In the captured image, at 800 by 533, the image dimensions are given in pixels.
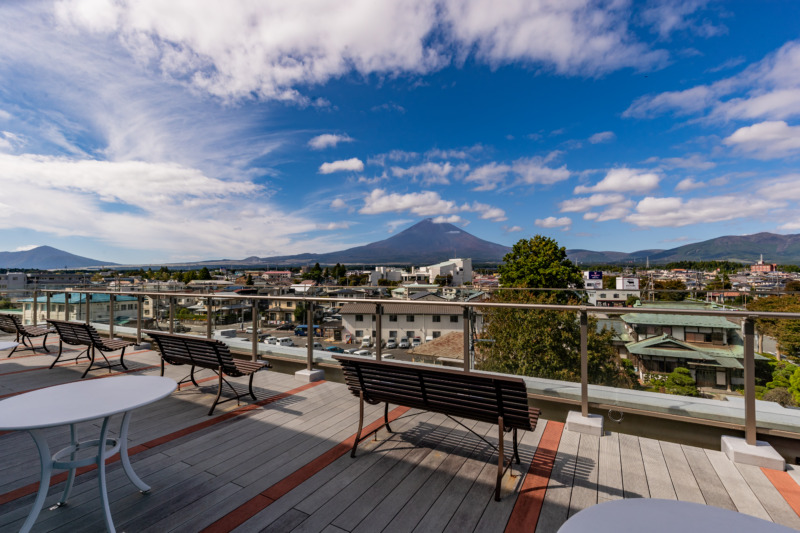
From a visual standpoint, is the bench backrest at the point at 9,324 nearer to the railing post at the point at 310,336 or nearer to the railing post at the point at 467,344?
the railing post at the point at 310,336

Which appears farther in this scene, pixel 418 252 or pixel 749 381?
pixel 418 252

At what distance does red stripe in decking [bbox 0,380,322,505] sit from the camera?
218 centimetres

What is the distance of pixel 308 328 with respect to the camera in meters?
4.73

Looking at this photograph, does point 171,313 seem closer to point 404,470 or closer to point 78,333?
point 78,333

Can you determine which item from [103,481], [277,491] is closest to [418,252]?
[277,491]

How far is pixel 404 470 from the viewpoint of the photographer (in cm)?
244

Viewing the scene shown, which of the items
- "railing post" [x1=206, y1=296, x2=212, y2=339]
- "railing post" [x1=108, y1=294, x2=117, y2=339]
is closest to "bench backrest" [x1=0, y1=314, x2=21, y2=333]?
"railing post" [x1=108, y1=294, x2=117, y2=339]

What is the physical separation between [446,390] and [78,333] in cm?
588

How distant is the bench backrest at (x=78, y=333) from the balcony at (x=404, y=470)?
82.4 inches

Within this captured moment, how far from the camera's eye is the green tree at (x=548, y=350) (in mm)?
3223

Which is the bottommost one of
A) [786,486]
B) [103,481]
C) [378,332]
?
[786,486]

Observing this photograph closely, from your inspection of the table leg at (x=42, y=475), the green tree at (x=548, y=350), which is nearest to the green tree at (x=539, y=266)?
the green tree at (x=548, y=350)

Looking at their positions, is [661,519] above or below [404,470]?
above

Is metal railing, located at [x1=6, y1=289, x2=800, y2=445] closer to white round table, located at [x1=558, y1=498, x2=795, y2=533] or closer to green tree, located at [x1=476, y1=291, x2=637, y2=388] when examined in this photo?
green tree, located at [x1=476, y1=291, x2=637, y2=388]
